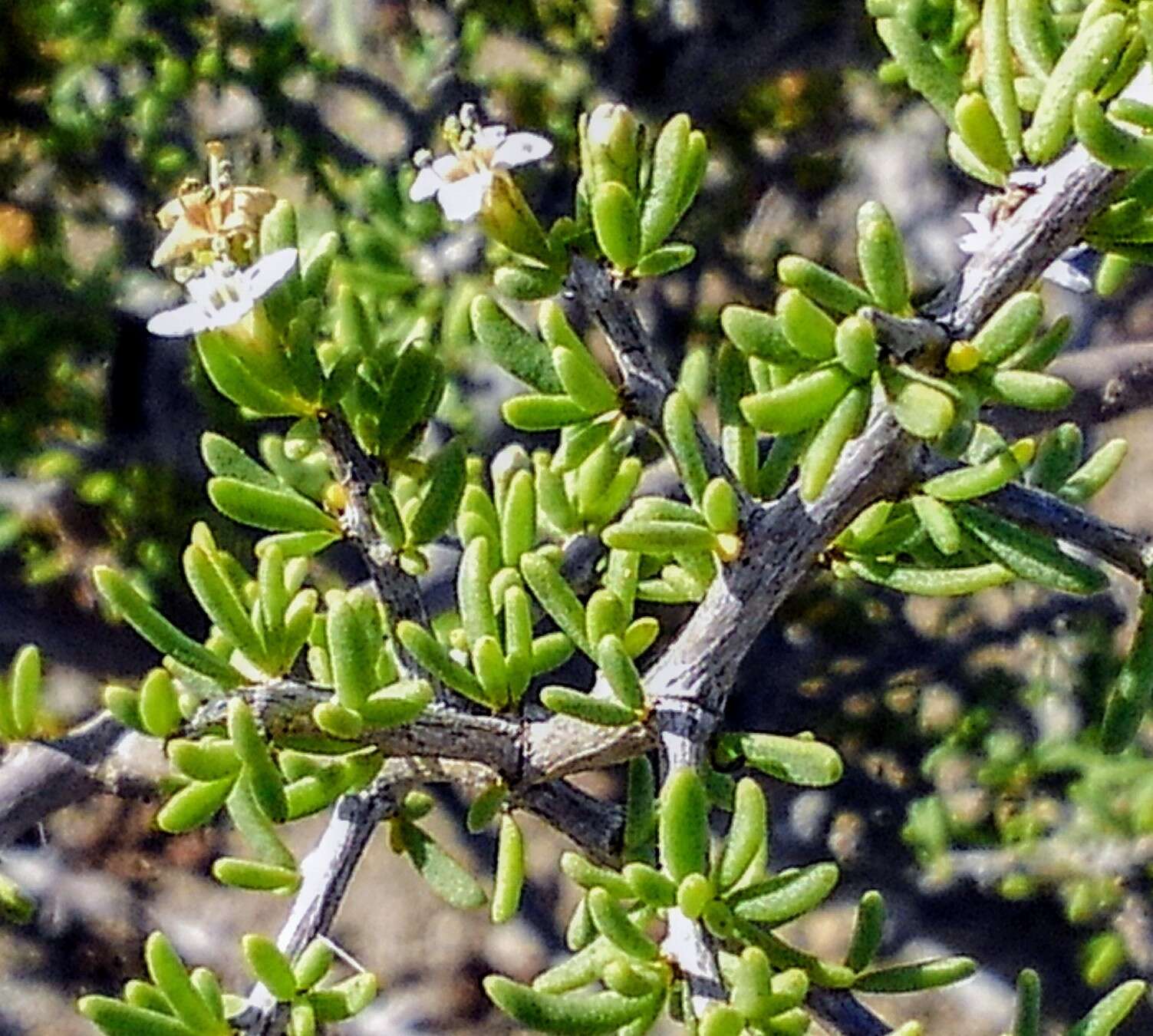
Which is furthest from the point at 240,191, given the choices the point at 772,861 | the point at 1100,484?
the point at 772,861

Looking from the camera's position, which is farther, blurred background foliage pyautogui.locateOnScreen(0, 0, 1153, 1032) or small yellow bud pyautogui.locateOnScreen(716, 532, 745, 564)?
blurred background foliage pyautogui.locateOnScreen(0, 0, 1153, 1032)

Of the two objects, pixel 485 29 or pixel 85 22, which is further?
pixel 485 29

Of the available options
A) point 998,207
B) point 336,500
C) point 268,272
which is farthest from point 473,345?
point 998,207

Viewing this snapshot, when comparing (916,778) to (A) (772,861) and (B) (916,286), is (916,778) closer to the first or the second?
(A) (772,861)

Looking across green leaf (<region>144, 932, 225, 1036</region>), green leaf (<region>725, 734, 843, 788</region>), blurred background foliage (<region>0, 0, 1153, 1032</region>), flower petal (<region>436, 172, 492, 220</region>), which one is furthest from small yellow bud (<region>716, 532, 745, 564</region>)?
blurred background foliage (<region>0, 0, 1153, 1032</region>)

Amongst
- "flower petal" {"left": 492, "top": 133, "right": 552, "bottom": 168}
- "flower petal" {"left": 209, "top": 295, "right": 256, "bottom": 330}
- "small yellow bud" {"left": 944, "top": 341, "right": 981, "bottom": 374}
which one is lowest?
"flower petal" {"left": 209, "top": 295, "right": 256, "bottom": 330}

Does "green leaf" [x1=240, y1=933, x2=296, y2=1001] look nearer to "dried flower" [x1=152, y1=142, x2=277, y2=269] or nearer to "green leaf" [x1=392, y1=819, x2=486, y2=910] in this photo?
"green leaf" [x1=392, y1=819, x2=486, y2=910]

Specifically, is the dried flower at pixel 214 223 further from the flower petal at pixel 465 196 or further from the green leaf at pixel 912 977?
the green leaf at pixel 912 977
